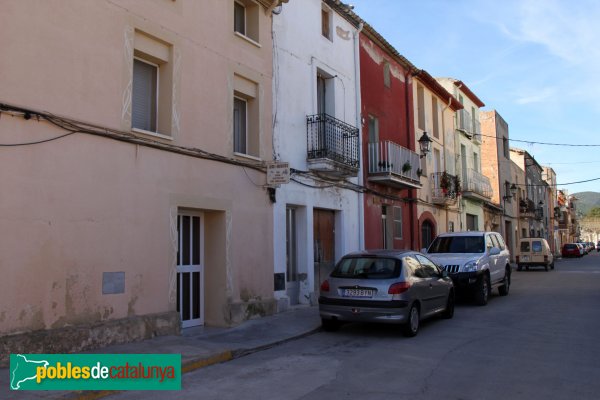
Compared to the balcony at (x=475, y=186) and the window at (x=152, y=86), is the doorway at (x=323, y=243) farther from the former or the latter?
the balcony at (x=475, y=186)

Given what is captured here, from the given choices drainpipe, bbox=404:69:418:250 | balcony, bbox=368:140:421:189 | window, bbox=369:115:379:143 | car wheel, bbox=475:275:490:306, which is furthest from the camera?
drainpipe, bbox=404:69:418:250

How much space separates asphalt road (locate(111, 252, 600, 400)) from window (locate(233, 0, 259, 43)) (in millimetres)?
6993

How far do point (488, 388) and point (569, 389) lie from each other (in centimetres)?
89

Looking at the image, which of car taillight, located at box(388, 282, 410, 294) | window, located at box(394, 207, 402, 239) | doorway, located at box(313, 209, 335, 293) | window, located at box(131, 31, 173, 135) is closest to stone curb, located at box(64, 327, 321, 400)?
car taillight, located at box(388, 282, 410, 294)

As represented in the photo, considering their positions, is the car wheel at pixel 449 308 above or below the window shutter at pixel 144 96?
below

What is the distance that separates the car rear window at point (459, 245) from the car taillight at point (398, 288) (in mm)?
6052

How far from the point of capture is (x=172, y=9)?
979 centimetres

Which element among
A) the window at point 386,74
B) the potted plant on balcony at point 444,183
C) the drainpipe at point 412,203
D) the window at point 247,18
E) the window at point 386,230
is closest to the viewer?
the window at point 247,18

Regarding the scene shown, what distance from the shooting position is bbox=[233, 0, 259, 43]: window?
39.8ft

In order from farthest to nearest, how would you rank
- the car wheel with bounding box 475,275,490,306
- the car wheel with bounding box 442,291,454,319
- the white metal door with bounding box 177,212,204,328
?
the car wheel with bounding box 475,275,490,306 → the car wheel with bounding box 442,291,454,319 → the white metal door with bounding box 177,212,204,328

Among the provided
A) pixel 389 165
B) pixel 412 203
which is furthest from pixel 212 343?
pixel 412 203

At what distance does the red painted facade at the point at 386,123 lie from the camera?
17406 mm

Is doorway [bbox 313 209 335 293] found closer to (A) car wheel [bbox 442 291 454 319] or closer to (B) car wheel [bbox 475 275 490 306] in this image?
(A) car wheel [bbox 442 291 454 319]

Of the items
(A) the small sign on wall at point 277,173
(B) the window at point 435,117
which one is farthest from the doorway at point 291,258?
(B) the window at point 435,117
